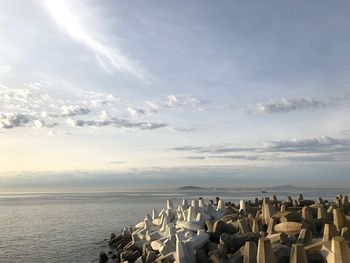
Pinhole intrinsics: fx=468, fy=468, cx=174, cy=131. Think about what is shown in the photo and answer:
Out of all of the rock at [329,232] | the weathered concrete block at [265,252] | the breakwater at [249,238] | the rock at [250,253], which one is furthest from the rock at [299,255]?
the rock at [329,232]

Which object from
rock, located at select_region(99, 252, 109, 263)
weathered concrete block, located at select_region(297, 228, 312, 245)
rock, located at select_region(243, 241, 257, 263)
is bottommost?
rock, located at select_region(99, 252, 109, 263)

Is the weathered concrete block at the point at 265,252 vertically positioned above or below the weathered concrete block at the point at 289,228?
below

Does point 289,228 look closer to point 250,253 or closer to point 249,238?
point 249,238

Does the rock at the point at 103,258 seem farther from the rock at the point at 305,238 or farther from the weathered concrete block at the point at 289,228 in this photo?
the rock at the point at 305,238

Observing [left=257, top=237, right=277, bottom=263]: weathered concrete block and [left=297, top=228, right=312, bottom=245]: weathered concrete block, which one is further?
[left=297, top=228, right=312, bottom=245]: weathered concrete block

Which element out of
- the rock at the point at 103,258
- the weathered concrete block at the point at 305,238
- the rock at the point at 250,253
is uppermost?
the weathered concrete block at the point at 305,238

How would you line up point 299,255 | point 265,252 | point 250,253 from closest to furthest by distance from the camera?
point 299,255 → point 265,252 → point 250,253

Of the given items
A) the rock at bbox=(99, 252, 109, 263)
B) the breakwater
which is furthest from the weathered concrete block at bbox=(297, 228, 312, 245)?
the rock at bbox=(99, 252, 109, 263)

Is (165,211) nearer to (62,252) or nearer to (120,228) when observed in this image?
(62,252)

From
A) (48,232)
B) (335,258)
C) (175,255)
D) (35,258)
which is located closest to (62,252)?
(35,258)

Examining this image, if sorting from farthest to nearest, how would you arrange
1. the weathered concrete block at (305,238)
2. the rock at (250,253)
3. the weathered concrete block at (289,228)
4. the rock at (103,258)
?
the rock at (103,258)
the weathered concrete block at (289,228)
the weathered concrete block at (305,238)
the rock at (250,253)

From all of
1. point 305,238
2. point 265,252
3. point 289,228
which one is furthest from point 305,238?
point 265,252

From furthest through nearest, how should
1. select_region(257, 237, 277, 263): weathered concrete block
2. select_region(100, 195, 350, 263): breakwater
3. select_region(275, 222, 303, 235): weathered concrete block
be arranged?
select_region(275, 222, 303, 235): weathered concrete block → select_region(100, 195, 350, 263): breakwater → select_region(257, 237, 277, 263): weathered concrete block

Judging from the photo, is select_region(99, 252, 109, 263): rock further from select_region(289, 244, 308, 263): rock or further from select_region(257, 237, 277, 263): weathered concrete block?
→ select_region(289, 244, 308, 263): rock
